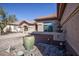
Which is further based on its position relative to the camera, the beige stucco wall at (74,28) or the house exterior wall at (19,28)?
the house exterior wall at (19,28)

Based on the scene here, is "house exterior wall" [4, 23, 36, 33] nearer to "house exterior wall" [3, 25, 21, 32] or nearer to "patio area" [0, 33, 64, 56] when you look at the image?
"house exterior wall" [3, 25, 21, 32]

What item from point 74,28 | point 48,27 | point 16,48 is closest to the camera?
point 74,28

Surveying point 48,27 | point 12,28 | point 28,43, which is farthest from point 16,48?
point 48,27

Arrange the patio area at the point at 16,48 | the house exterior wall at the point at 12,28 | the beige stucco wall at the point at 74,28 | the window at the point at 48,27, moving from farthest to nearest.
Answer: the window at the point at 48,27, the house exterior wall at the point at 12,28, the patio area at the point at 16,48, the beige stucco wall at the point at 74,28

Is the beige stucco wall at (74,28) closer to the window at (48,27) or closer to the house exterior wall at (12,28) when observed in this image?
the window at (48,27)

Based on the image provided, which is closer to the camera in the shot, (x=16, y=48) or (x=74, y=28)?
(x=74, y=28)

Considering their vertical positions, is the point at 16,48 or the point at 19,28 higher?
the point at 19,28

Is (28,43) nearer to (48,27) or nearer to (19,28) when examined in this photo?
(19,28)

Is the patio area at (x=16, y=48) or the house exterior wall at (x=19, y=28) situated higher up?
the house exterior wall at (x=19, y=28)

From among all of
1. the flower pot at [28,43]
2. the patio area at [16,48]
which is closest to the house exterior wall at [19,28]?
the patio area at [16,48]

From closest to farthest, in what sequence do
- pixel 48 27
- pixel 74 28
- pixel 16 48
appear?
1. pixel 74 28
2. pixel 16 48
3. pixel 48 27

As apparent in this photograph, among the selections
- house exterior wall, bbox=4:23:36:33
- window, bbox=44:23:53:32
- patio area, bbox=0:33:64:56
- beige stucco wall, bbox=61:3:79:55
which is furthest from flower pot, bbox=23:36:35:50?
beige stucco wall, bbox=61:3:79:55

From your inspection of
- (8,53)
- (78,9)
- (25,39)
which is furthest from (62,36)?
(78,9)

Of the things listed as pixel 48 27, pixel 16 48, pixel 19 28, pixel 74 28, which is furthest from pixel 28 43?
pixel 74 28
